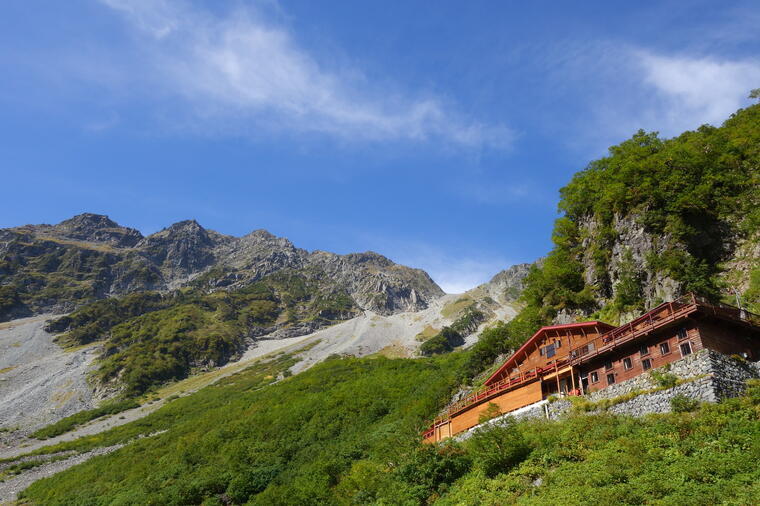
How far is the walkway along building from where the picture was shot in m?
26.9

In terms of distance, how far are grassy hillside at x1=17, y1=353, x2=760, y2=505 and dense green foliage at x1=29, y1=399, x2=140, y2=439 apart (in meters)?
16.2

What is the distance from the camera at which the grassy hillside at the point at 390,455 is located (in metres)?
18.8

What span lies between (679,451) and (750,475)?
3230 millimetres

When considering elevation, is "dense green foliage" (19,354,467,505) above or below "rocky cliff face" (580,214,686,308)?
below

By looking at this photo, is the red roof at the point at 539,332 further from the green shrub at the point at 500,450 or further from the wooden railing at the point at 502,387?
the green shrub at the point at 500,450

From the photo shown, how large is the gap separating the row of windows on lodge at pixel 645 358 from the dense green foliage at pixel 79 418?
11175 cm

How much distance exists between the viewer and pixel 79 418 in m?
112

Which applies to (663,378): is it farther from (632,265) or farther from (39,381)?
(39,381)

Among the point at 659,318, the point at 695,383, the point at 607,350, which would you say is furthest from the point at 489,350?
the point at 695,383

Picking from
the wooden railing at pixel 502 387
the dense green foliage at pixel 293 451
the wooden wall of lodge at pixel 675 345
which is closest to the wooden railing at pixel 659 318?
the wooden wall of lodge at pixel 675 345

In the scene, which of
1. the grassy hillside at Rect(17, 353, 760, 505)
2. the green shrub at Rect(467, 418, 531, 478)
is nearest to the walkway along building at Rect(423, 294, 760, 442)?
the grassy hillside at Rect(17, 353, 760, 505)

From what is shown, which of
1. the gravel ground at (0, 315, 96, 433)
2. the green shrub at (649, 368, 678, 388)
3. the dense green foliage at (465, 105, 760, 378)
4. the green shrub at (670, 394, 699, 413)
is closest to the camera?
the green shrub at (670, 394, 699, 413)

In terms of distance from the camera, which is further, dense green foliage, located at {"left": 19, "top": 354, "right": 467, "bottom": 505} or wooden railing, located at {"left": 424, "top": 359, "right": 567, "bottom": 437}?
dense green foliage, located at {"left": 19, "top": 354, "right": 467, "bottom": 505}

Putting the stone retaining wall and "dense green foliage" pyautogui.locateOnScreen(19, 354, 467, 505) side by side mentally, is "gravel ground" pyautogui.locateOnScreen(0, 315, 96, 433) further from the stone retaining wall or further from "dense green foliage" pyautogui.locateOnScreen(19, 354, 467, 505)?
the stone retaining wall
